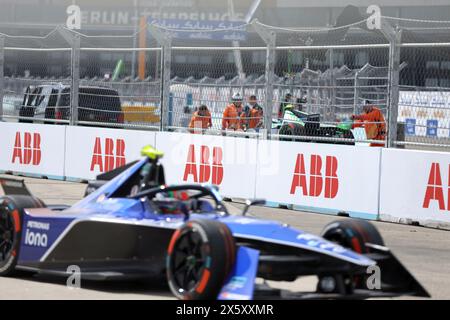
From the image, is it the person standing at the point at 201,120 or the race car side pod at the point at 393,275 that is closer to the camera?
the race car side pod at the point at 393,275

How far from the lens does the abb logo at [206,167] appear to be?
56.9 ft

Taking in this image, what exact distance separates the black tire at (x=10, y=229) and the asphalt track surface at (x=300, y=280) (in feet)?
0.44

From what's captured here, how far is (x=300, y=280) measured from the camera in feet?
31.3

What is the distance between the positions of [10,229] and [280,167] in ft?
24.9

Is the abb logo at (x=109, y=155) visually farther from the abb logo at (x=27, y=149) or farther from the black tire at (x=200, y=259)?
the black tire at (x=200, y=259)

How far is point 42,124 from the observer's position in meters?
20.8

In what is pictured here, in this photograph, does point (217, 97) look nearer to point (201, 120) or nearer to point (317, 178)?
point (201, 120)

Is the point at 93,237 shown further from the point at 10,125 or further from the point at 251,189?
the point at 10,125

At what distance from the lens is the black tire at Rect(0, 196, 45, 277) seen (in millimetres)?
9219

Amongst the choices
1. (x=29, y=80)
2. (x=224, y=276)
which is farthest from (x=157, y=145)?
(x=224, y=276)

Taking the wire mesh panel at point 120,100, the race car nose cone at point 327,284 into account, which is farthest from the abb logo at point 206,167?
the race car nose cone at point 327,284

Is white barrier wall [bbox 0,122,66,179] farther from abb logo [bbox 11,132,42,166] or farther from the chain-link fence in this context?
the chain-link fence

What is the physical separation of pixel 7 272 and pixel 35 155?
463 inches

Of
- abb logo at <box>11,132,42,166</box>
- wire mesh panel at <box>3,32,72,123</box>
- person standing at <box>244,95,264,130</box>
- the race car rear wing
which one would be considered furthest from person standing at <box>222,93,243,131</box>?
the race car rear wing
